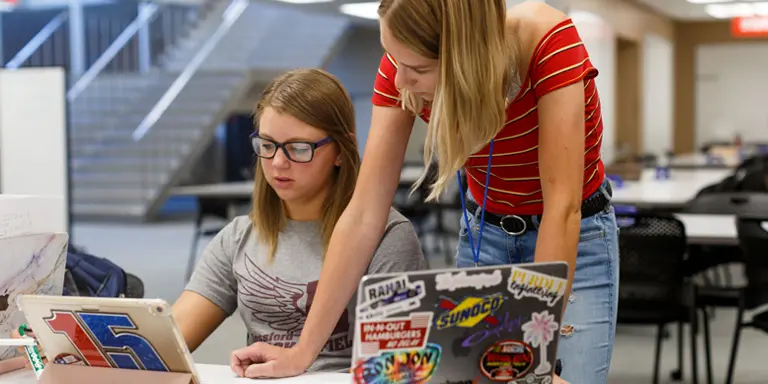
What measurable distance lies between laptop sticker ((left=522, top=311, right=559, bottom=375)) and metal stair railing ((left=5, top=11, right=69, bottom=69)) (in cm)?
1061

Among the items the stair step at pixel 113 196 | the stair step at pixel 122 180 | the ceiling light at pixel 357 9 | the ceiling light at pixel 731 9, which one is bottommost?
the stair step at pixel 113 196

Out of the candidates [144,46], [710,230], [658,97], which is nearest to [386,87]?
[710,230]

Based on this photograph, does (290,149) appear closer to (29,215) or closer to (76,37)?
(29,215)

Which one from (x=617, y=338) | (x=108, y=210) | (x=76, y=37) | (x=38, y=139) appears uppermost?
(x=76, y=37)

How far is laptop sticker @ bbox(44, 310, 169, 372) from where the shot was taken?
132 cm

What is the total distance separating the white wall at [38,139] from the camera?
596cm

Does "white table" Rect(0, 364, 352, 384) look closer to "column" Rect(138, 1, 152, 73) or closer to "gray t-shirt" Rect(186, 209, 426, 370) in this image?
"gray t-shirt" Rect(186, 209, 426, 370)

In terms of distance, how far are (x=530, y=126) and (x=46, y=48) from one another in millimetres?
10597

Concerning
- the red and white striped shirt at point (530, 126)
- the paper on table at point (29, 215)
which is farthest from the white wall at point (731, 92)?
the paper on table at point (29, 215)

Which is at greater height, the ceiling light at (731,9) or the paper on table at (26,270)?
the ceiling light at (731,9)

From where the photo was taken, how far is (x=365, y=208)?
1640 mm

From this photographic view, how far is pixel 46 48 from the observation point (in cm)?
1107

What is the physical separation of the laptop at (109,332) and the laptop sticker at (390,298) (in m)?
0.33

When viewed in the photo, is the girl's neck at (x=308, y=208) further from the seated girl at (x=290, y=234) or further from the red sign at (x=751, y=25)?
the red sign at (x=751, y=25)
